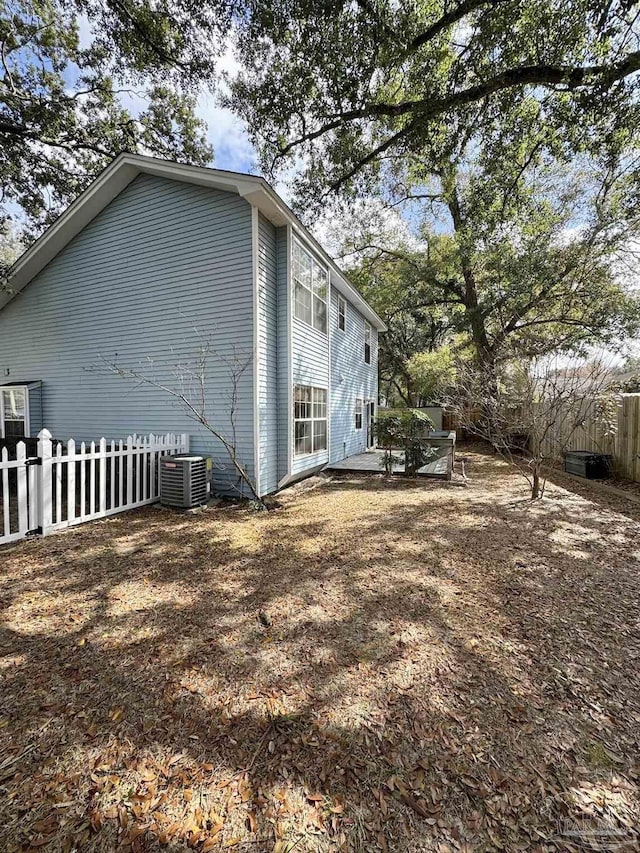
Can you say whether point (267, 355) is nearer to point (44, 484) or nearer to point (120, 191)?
point (44, 484)

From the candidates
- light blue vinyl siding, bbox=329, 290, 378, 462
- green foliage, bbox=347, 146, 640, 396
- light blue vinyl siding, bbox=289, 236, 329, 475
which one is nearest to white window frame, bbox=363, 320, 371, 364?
light blue vinyl siding, bbox=329, 290, 378, 462

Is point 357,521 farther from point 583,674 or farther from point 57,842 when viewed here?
point 57,842

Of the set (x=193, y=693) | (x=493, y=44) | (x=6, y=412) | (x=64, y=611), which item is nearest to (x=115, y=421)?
(x=6, y=412)

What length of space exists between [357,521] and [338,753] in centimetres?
395

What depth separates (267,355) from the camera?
7.12 metres

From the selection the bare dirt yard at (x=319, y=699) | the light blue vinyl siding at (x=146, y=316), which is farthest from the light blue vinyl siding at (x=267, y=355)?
the bare dirt yard at (x=319, y=699)

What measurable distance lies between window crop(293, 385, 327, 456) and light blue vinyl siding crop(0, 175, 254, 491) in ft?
4.85

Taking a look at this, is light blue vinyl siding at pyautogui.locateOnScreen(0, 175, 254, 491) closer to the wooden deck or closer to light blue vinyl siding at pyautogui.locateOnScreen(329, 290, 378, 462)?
light blue vinyl siding at pyautogui.locateOnScreen(329, 290, 378, 462)

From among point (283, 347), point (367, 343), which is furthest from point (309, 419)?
point (367, 343)

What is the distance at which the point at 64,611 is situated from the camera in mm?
3068

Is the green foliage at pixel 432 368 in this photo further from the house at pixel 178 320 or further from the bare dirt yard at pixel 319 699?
the bare dirt yard at pixel 319 699

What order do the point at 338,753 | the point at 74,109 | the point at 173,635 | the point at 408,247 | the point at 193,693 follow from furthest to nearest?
the point at 408,247, the point at 74,109, the point at 173,635, the point at 193,693, the point at 338,753

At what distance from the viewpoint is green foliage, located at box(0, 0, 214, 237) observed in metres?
7.29

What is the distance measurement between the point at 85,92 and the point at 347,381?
35.3 feet
